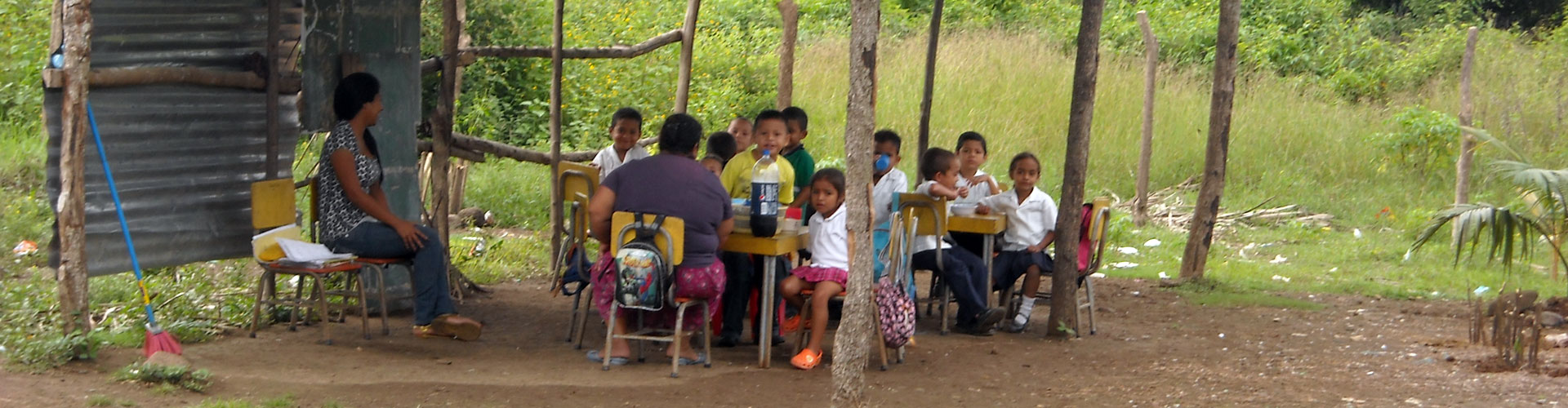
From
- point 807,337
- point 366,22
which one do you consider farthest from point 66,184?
point 807,337

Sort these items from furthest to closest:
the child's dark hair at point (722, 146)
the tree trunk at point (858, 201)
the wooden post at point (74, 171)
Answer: the child's dark hair at point (722, 146), the wooden post at point (74, 171), the tree trunk at point (858, 201)

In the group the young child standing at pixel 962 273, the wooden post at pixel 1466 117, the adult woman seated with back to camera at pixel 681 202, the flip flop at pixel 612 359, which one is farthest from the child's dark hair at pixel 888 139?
the wooden post at pixel 1466 117

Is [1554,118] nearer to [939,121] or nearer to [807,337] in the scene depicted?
[939,121]

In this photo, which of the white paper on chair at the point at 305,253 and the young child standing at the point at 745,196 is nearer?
the white paper on chair at the point at 305,253

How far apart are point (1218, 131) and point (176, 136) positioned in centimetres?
598

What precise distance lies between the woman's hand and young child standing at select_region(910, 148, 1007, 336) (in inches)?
92.6

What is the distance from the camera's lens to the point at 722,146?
22.0 feet

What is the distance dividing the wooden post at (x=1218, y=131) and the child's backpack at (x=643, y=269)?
4.31m

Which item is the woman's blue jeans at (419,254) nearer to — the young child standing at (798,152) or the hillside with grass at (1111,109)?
the hillside with grass at (1111,109)

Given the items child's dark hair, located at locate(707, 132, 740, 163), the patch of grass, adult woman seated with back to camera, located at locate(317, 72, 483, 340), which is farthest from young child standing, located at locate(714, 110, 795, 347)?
the patch of grass

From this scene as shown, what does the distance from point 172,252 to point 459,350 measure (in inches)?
51.8

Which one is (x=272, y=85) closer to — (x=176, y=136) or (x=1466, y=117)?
(x=176, y=136)

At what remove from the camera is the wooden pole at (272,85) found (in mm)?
6395

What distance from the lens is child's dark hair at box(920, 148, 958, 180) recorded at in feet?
21.5
